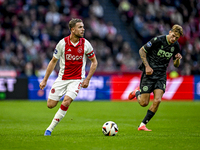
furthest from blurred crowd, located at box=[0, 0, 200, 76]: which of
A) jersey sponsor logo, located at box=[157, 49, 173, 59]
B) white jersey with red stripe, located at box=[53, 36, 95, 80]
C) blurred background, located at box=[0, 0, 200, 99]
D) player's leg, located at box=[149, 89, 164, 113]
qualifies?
white jersey with red stripe, located at box=[53, 36, 95, 80]

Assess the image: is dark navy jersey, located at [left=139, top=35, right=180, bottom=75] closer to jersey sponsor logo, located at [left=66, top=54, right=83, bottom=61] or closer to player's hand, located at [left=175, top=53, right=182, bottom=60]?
player's hand, located at [left=175, top=53, right=182, bottom=60]

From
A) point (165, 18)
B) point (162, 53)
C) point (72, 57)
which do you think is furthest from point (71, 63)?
point (165, 18)

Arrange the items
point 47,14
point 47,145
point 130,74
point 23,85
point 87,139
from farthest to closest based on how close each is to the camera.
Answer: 1. point 47,14
2. point 130,74
3. point 23,85
4. point 87,139
5. point 47,145

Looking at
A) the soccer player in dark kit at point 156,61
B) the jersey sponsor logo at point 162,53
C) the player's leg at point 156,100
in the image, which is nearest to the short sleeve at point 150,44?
the soccer player in dark kit at point 156,61

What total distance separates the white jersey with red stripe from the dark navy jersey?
5.56 feet

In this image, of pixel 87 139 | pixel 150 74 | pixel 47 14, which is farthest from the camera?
pixel 47 14

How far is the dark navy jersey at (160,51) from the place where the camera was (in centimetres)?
860

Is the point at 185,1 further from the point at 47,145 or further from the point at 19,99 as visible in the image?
the point at 47,145

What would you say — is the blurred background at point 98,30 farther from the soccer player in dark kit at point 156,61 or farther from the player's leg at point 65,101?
the player's leg at point 65,101

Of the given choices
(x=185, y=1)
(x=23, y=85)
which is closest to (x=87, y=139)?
(x=23, y=85)

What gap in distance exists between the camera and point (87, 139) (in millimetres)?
7023

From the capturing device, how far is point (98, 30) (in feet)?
75.2

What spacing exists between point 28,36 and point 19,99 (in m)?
4.15

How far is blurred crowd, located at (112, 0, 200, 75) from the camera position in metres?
23.5
